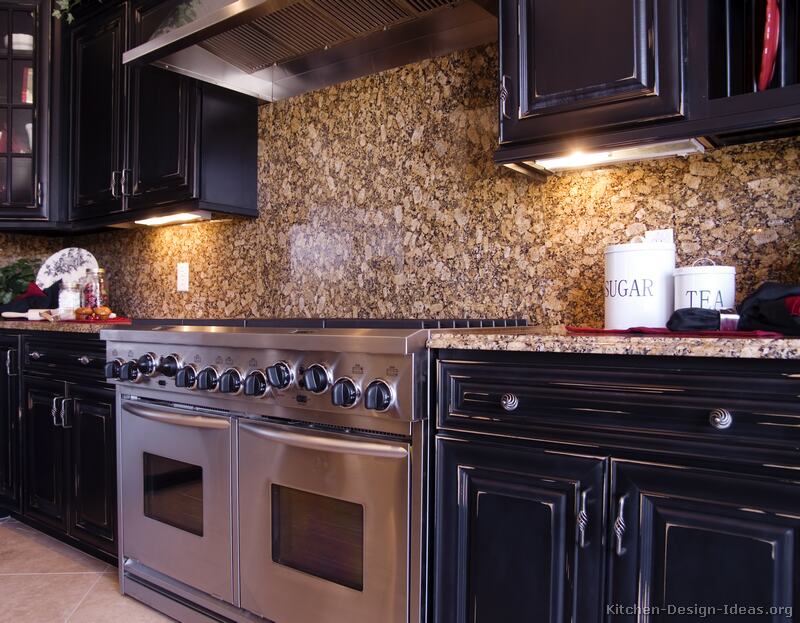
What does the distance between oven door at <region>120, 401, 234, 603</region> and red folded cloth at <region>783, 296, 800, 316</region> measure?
1405mm

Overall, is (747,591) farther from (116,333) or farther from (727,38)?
(116,333)

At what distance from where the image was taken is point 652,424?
1103mm

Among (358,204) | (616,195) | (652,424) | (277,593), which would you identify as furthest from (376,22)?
(277,593)

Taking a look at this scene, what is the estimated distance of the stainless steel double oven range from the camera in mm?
1388

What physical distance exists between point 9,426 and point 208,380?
5.23 feet

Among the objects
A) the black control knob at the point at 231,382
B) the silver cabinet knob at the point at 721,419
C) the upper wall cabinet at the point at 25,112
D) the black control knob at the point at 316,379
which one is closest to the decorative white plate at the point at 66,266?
the upper wall cabinet at the point at 25,112

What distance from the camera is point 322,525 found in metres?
1.55

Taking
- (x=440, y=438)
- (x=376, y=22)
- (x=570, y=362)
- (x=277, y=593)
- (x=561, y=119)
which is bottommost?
(x=277, y=593)

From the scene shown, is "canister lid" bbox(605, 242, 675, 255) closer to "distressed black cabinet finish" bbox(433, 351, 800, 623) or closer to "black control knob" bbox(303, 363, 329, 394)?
"distressed black cabinet finish" bbox(433, 351, 800, 623)

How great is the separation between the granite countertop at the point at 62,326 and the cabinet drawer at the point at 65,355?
40 millimetres

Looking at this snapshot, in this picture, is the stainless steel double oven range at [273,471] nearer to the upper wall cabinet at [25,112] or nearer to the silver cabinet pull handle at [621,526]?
the silver cabinet pull handle at [621,526]

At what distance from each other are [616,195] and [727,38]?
48 cm

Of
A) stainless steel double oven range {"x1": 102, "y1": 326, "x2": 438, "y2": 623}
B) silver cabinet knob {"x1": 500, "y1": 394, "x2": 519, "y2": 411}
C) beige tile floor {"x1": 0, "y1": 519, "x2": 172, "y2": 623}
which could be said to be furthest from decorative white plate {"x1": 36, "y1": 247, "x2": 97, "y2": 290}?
silver cabinet knob {"x1": 500, "y1": 394, "x2": 519, "y2": 411}

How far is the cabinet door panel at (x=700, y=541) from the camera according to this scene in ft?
3.25
